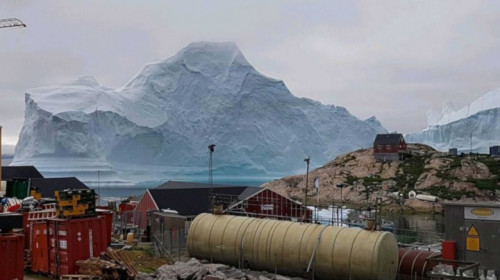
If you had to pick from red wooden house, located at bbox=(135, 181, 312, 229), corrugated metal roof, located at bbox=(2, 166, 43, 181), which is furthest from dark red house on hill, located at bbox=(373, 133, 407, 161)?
corrugated metal roof, located at bbox=(2, 166, 43, 181)

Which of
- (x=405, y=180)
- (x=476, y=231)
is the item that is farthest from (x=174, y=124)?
(x=476, y=231)

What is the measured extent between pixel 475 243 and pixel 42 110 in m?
65.9

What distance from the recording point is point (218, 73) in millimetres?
87062

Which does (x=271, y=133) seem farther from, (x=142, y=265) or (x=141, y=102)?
(x=142, y=265)

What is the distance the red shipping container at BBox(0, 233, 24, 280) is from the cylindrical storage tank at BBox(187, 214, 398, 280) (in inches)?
247

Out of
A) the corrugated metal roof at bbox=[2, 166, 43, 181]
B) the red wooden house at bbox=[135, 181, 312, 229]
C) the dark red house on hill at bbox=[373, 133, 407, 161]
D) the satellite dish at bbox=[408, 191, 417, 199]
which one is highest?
the dark red house on hill at bbox=[373, 133, 407, 161]

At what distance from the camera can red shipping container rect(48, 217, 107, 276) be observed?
16500 mm

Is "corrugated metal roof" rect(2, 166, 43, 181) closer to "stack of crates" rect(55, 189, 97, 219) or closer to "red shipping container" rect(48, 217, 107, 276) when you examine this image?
"stack of crates" rect(55, 189, 97, 219)

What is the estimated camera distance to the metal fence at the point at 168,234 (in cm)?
2094

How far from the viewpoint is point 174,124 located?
81.6 m

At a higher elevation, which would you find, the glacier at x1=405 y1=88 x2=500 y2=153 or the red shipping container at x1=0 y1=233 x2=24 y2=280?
the glacier at x1=405 y1=88 x2=500 y2=153

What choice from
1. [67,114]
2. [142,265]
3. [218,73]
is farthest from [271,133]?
[142,265]

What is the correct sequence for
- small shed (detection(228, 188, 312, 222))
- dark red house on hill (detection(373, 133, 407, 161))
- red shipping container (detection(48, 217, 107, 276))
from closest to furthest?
red shipping container (detection(48, 217, 107, 276)) → small shed (detection(228, 188, 312, 222)) → dark red house on hill (detection(373, 133, 407, 161))

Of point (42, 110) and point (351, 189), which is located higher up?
point (42, 110)
